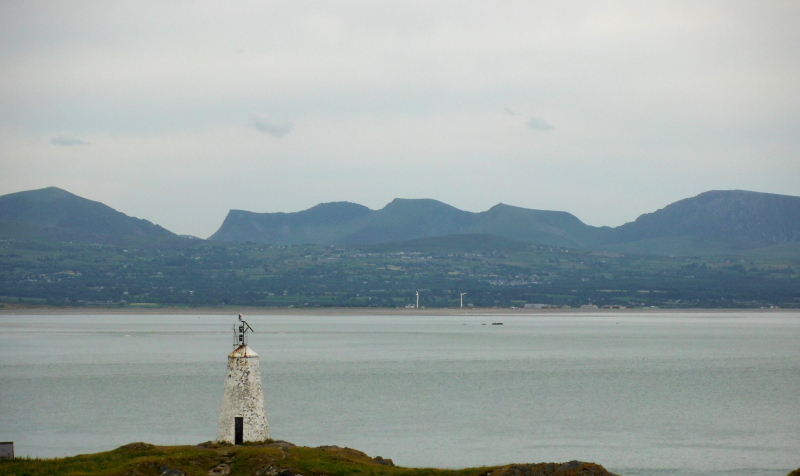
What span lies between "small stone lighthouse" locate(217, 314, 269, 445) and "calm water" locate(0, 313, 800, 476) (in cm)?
1257

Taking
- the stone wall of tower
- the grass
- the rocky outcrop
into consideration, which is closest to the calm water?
the rocky outcrop

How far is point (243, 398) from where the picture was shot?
2383cm

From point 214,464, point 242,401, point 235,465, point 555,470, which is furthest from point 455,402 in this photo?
point 214,464

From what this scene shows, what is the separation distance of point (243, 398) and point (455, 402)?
32.2 meters

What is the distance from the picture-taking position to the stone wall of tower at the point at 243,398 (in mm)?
23719

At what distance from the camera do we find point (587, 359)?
88.9 metres

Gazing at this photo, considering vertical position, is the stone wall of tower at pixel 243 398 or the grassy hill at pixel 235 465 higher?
the stone wall of tower at pixel 243 398

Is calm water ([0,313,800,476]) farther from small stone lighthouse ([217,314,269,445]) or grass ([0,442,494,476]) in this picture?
small stone lighthouse ([217,314,269,445])

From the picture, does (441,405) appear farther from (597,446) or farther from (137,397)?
(137,397)

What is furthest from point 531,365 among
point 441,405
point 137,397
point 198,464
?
point 198,464

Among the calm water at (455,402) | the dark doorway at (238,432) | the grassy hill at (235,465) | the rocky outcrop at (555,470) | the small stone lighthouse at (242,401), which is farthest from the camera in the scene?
the calm water at (455,402)

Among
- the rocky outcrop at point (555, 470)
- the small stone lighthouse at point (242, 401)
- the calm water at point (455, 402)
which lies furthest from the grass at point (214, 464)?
the calm water at point (455, 402)

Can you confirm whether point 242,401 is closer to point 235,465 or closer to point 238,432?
point 238,432

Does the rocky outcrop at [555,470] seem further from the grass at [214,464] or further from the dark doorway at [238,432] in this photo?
the dark doorway at [238,432]
